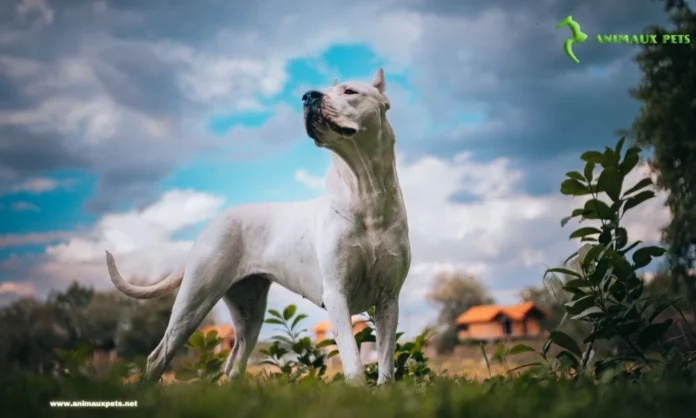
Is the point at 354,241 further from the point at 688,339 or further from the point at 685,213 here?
the point at 685,213

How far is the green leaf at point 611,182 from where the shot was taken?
330 cm

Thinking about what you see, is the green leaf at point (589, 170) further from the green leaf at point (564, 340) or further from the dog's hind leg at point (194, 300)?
the dog's hind leg at point (194, 300)

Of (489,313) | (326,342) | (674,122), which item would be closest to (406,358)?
(326,342)

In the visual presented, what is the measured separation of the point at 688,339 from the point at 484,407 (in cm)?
241

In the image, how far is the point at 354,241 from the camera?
328 centimetres

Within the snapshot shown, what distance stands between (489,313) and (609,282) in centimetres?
2237

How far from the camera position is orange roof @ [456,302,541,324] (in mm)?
22789

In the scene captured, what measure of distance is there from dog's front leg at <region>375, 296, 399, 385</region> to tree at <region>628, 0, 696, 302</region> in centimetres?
1089

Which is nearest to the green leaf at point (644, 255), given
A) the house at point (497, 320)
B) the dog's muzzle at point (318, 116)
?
the dog's muzzle at point (318, 116)

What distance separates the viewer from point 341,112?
3.22 meters

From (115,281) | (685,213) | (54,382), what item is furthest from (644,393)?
(685,213)

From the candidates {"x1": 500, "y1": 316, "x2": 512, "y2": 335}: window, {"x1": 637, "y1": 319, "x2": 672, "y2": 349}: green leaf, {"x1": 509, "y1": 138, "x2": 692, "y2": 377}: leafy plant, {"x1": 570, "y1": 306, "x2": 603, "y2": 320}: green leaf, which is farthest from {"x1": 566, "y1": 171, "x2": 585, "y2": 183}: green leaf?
{"x1": 500, "y1": 316, "x2": 512, "y2": 335}: window

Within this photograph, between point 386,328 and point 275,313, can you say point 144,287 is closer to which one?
point 275,313

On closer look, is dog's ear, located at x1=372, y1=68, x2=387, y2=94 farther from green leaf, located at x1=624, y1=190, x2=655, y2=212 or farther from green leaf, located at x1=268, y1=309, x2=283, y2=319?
green leaf, located at x1=268, y1=309, x2=283, y2=319
